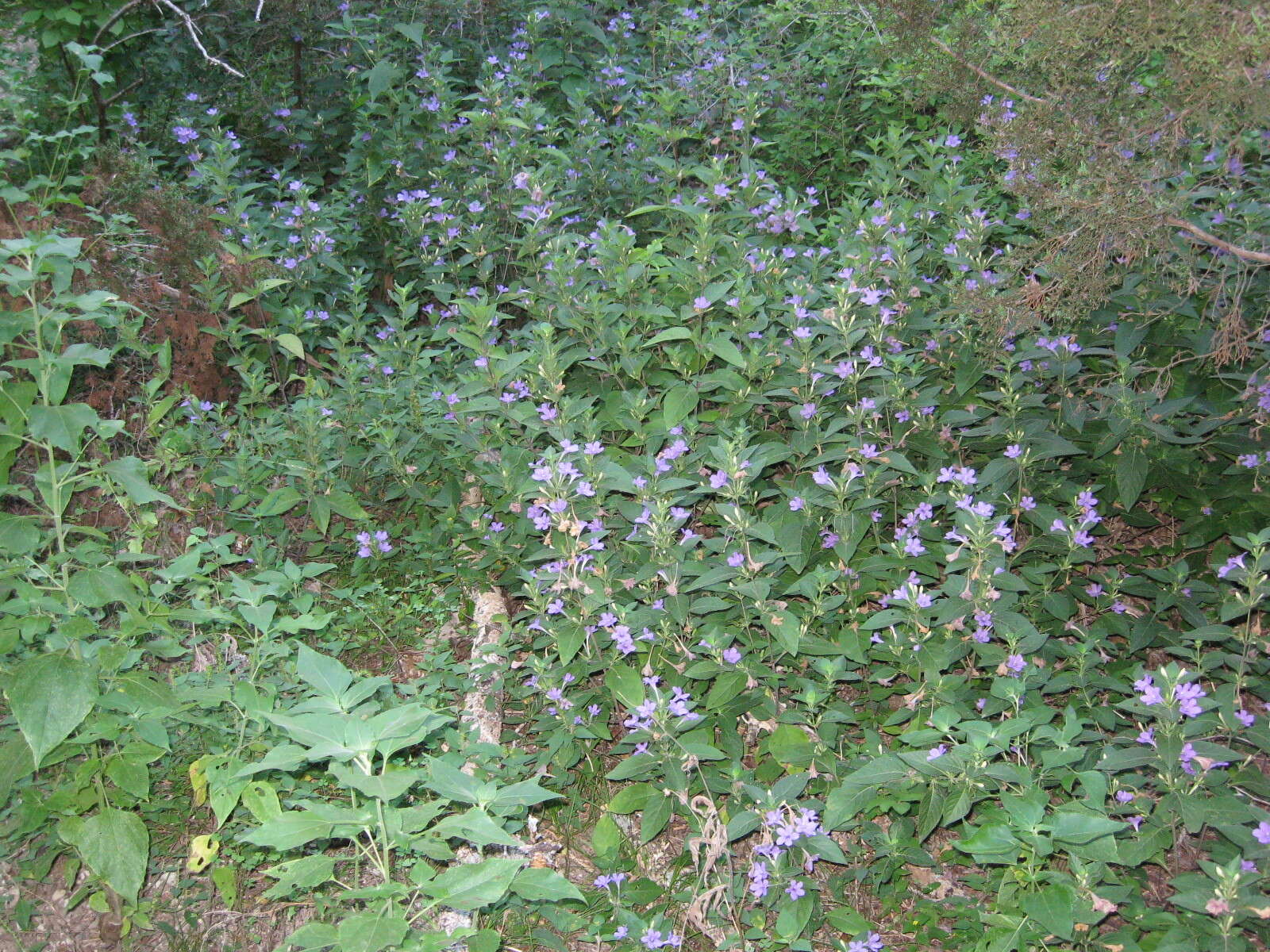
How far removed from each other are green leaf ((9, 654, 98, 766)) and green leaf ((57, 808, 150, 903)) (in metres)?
0.29

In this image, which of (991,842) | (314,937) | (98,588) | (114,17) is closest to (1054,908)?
(991,842)

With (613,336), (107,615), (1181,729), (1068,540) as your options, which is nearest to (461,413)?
(613,336)

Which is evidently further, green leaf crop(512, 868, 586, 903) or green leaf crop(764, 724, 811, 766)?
green leaf crop(764, 724, 811, 766)

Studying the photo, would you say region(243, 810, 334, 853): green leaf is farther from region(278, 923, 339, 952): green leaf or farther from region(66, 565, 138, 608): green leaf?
region(66, 565, 138, 608): green leaf

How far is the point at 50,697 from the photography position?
232cm

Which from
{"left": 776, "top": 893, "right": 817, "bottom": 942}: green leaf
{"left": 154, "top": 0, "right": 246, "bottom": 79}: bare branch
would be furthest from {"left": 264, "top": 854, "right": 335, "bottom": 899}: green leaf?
{"left": 154, "top": 0, "right": 246, "bottom": 79}: bare branch

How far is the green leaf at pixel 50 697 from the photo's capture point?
2.28 meters

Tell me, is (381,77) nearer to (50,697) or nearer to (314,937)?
(50,697)

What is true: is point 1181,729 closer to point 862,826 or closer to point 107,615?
point 862,826

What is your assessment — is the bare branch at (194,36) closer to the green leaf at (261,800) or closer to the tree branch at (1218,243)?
the green leaf at (261,800)

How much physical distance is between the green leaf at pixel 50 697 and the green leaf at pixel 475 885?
909 mm

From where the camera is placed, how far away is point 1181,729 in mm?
2514

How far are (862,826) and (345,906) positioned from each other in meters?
1.43

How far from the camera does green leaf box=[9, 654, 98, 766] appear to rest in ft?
7.47
